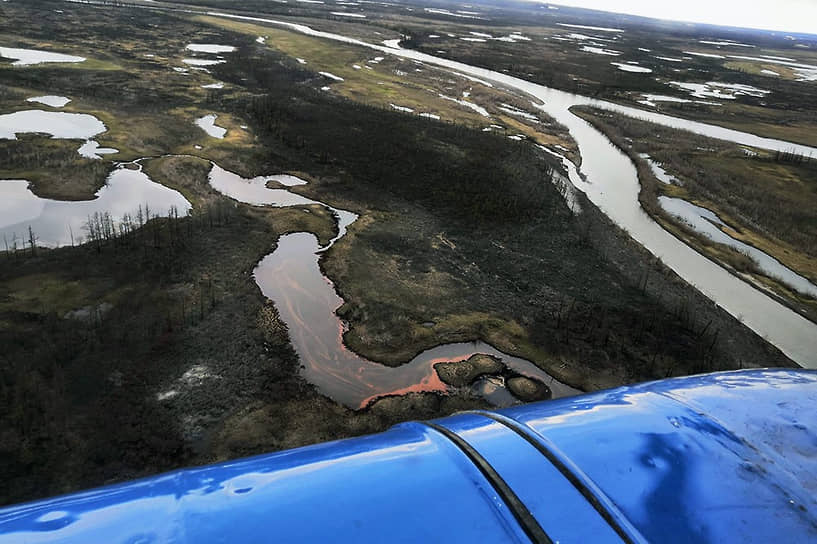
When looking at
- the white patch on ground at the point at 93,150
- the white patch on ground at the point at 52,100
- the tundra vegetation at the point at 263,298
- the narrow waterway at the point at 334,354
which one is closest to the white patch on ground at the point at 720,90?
the tundra vegetation at the point at 263,298

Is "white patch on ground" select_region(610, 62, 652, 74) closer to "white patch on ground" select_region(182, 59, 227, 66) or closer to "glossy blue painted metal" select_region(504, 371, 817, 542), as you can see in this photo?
"white patch on ground" select_region(182, 59, 227, 66)

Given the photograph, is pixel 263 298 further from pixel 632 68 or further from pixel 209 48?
pixel 632 68

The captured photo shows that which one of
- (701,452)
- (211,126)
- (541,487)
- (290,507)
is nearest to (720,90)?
(211,126)

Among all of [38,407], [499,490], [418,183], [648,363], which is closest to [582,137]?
[418,183]

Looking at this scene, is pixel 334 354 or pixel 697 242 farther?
pixel 697 242

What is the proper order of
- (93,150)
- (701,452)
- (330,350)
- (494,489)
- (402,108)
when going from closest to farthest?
(494,489) → (701,452) → (330,350) → (93,150) → (402,108)

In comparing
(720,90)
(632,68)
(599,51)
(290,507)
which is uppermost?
(599,51)

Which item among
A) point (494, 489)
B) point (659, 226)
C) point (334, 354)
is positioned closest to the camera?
point (494, 489)
